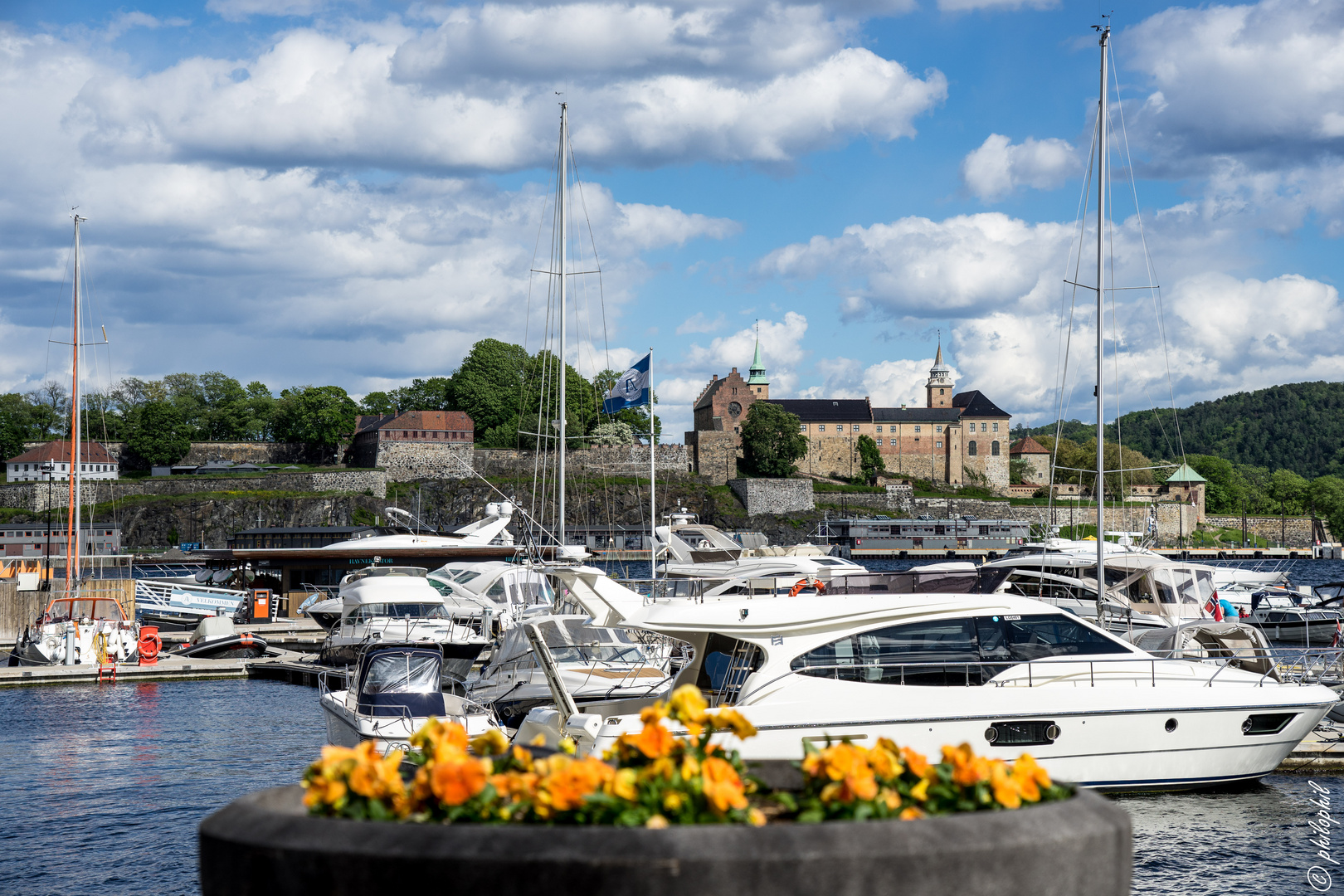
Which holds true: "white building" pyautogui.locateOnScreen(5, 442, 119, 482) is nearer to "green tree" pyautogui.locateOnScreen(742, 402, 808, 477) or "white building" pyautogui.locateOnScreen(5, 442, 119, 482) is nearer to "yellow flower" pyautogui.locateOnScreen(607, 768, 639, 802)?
"green tree" pyautogui.locateOnScreen(742, 402, 808, 477)

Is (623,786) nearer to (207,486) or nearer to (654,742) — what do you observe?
(654,742)

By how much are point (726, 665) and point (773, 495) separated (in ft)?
352

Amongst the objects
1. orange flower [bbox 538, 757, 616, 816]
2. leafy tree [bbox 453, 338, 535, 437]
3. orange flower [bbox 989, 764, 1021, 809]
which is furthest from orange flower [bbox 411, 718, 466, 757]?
leafy tree [bbox 453, 338, 535, 437]

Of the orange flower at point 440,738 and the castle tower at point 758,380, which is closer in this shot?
the orange flower at point 440,738

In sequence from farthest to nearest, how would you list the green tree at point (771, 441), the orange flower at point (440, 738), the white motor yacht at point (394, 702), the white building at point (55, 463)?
the green tree at point (771, 441), the white building at point (55, 463), the white motor yacht at point (394, 702), the orange flower at point (440, 738)

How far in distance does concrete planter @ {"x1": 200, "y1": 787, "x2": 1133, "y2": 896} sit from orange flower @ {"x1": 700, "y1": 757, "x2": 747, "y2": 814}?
114 mm

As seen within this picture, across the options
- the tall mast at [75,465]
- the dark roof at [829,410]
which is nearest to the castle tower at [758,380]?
the dark roof at [829,410]

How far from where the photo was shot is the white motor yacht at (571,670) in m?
16.3

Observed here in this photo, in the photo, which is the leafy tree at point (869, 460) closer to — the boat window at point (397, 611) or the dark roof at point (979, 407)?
the dark roof at point (979, 407)

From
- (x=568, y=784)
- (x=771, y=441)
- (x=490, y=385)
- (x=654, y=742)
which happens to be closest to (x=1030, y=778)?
(x=654, y=742)

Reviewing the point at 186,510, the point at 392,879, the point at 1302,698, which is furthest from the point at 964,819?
the point at 186,510

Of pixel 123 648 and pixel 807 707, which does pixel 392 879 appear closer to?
pixel 807 707

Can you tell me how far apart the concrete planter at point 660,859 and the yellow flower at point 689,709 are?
0.63m

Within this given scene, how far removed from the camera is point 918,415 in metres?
141
